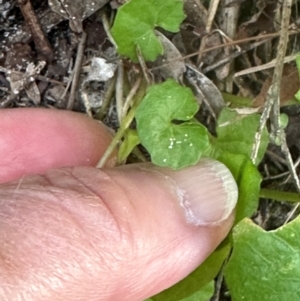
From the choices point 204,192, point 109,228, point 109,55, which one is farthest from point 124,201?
point 109,55

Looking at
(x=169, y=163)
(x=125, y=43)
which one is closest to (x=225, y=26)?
(x=125, y=43)

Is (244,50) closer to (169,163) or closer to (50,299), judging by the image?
(169,163)

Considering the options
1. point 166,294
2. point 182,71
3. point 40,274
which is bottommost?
point 166,294

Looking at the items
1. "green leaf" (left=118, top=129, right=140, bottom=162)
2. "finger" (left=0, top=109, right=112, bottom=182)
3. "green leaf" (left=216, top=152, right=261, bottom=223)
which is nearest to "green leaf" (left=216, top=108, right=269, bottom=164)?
"green leaf" (left=216, top=152, right=261, bottom=223)

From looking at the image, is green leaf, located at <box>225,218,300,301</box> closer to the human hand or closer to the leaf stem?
the human hand

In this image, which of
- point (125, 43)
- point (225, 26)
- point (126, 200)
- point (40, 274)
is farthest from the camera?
point (225, 26)

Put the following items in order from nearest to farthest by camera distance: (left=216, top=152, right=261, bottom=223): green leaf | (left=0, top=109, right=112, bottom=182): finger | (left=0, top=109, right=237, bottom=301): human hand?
(left=0, top=109, right=237, bottom=301): human hand, (left=216, top=152, right=261, bottom=223): green leaf, (left=0, top=109, right=112, bottom=182): finger

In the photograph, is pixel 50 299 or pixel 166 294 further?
pixel 166 294
